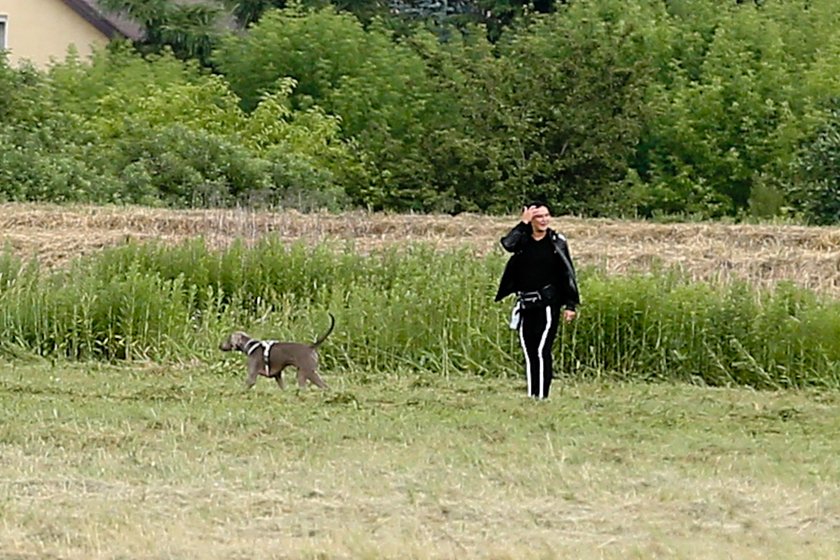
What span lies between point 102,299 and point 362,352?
278cm

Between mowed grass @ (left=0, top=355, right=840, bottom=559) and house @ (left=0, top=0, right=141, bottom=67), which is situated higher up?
house @ (left=0, top=0, right=141, bottom=67)

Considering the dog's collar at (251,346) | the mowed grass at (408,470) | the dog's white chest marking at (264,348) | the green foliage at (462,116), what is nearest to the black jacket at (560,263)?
the mowed grass at (408,470)

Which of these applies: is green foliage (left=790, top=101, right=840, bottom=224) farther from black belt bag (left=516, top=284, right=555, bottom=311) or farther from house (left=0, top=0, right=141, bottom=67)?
house (left=0, top=0, right=141, bottom=67)

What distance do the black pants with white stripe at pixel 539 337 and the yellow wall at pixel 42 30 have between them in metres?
31.3

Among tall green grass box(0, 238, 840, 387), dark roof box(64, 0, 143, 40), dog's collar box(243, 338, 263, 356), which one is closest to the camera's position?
dog's collar box(243, 338, 263, 356)

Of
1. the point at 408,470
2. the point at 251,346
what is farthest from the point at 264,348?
the point at 408,470

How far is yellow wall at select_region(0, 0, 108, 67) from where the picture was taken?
4406 cm

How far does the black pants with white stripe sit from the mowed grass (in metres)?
0.34

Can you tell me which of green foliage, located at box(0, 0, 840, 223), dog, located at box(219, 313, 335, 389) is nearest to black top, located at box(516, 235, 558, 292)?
dog, located at box(219, 313, 335, 389)

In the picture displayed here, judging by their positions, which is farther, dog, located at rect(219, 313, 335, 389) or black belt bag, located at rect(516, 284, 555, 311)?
dog, located at rect(219, 313, 335, 389)

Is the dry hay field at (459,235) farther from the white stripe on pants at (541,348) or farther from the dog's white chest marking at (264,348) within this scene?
the dog's white chest marking at (264,348)

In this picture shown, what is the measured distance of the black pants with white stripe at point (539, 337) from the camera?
1435 cm

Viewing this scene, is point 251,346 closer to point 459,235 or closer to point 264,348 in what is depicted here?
point 264,348

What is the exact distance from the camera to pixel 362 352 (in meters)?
17.5
